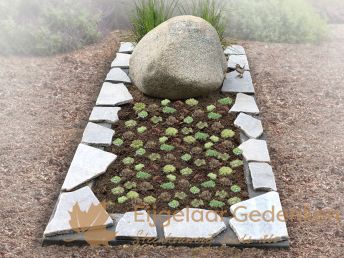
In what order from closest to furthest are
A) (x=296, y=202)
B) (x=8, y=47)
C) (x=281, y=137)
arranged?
(x=296, y=202) → (x=281, y=137) → (x=8, y=47)

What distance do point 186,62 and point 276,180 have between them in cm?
150

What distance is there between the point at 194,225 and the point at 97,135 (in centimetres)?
143

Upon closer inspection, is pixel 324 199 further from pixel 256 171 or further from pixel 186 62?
pixel 186 62

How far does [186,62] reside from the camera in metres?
5.51

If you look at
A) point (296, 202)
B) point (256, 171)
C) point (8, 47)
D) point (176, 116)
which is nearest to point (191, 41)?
point (176, 116)

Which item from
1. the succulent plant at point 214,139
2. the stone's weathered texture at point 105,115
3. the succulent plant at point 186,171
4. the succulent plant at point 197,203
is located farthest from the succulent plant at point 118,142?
the succulent plant at point 197,203

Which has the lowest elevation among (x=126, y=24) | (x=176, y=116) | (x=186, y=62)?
(x=126, y=24)

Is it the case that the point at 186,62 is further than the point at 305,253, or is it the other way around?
the point at 186,62

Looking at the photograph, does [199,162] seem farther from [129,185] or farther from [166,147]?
[129,185]

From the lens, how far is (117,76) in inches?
239

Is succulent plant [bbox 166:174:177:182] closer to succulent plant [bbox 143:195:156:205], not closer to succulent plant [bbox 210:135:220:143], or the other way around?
succulent plant [bbox 143:195:156:205]

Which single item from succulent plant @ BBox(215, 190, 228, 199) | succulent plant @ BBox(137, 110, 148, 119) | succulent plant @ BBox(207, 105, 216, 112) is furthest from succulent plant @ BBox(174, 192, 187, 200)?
succulent plant @ BBox(207, 105, 216, 112)

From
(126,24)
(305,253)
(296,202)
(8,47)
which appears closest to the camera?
(305,253)

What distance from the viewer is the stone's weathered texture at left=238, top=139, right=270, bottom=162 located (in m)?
4.80
